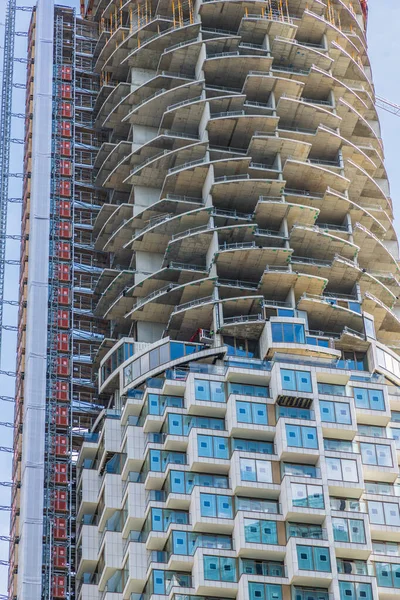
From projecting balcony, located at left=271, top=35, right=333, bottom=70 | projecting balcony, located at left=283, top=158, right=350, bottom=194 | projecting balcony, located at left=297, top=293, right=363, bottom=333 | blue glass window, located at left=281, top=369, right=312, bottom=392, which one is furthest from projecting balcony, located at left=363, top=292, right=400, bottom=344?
projecting balcony, located at left=271, top=35, right=333, bottom=70

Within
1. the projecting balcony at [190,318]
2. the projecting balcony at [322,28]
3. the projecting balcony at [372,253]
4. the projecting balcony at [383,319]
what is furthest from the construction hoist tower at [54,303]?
the projecting balcony at [383,319]

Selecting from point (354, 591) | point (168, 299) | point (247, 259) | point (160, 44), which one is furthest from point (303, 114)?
point (354, 591)

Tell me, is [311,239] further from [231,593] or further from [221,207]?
[231,593]

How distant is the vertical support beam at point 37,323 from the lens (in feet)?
439

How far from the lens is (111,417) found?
134500 mm

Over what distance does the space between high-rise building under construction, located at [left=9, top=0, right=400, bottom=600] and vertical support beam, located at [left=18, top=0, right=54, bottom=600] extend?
0.81ft

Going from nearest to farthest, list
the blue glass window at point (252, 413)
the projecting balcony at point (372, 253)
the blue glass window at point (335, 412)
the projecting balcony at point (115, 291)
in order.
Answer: the blue glass window at point (252, 413) → the blue glass window at point (335, 412) → the projecting balcony at point (115, 291) → the projecting balcony at point (372, 253)

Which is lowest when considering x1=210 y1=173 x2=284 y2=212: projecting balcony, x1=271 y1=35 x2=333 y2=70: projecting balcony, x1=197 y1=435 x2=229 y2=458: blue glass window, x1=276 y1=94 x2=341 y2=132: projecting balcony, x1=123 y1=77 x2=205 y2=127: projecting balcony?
x1=197 y1=435 x2=229 y2=458: blue glass window

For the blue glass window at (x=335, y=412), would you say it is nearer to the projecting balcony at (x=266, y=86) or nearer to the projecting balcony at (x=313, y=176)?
the projecting balcony at (x=313, y=176)

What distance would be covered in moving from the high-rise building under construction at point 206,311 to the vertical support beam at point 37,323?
0.81 feet

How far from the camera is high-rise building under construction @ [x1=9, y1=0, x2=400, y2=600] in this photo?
11950 cm

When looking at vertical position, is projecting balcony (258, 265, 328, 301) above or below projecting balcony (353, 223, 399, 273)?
below

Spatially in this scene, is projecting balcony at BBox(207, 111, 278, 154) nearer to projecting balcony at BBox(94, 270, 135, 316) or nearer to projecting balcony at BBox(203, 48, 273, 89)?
projecting balcony at BBox(203, 48, 273, 89)

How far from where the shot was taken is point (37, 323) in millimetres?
151250
